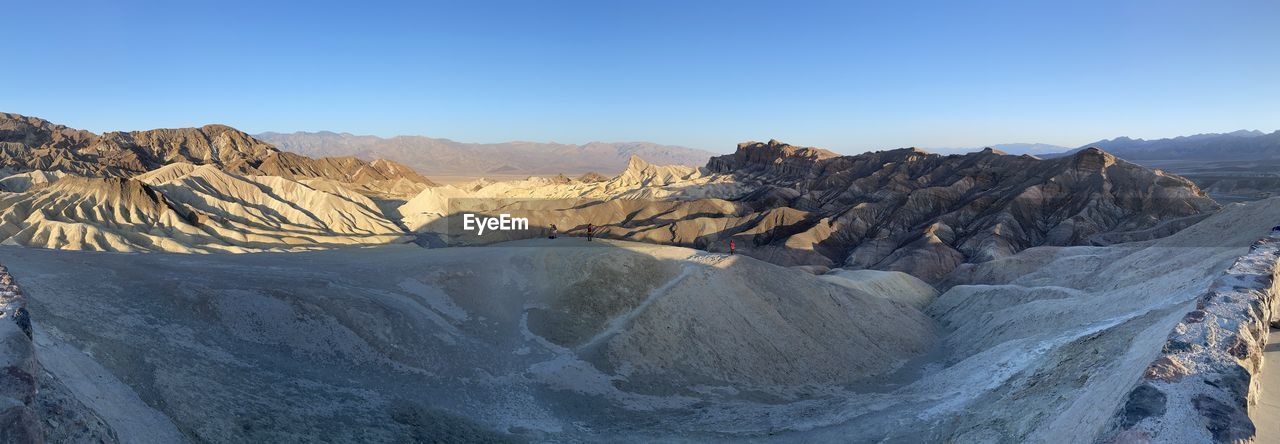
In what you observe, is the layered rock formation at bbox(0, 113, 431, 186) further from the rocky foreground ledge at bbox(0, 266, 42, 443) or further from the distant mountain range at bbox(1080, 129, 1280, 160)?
the distant mountain range at bbox(1080, 129, 1280, 160)

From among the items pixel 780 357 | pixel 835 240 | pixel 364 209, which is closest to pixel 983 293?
pixel 780 357

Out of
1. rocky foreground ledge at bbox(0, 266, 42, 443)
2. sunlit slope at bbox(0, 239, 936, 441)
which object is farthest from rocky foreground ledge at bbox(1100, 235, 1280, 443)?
rocky foreground ledge at bbox(0, 266, 42, 443)

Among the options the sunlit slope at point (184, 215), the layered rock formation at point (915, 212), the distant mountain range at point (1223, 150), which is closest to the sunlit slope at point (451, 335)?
the layered rock formation at point (915, 212)

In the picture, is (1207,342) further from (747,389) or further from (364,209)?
(364,209)

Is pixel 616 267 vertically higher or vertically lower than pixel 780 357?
higher

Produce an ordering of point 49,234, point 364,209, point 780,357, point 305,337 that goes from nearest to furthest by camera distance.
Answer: point 305,337 < point 780,357 < point 49,234 < point 364,209

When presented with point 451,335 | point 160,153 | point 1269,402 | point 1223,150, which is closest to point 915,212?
point 451,335
